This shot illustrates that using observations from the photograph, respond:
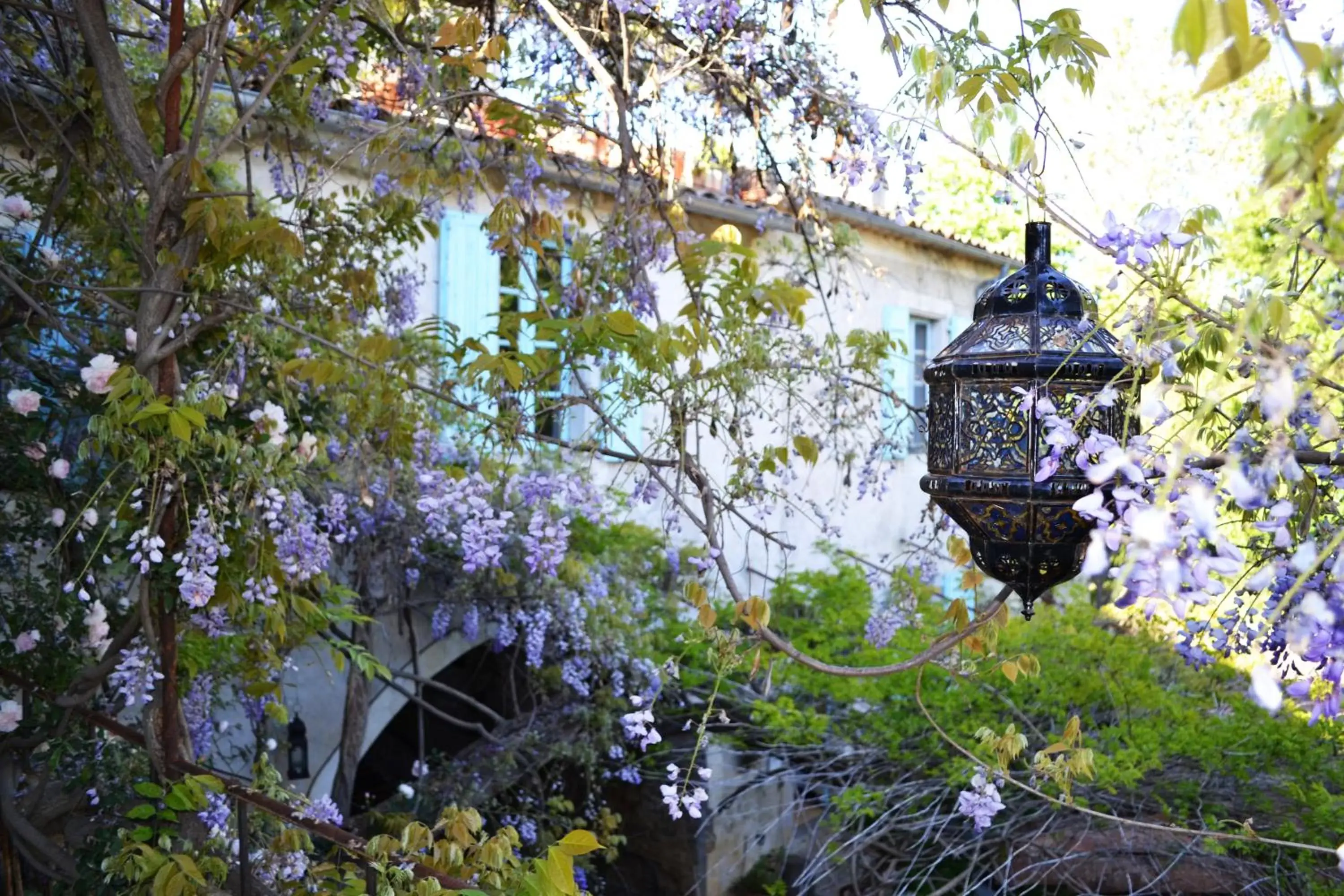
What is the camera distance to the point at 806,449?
2562mm

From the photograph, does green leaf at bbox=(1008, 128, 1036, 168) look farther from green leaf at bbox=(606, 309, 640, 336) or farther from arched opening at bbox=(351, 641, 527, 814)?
arched opening at bbox=(351, 641, 527, 814)

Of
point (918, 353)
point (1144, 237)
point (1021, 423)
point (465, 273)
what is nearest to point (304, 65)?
point (1021, 423)

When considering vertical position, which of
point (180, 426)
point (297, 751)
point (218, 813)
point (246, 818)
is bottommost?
point (297, 751)

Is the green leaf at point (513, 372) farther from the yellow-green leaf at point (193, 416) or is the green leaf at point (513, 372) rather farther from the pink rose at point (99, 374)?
the pink rose at point (99, 374)

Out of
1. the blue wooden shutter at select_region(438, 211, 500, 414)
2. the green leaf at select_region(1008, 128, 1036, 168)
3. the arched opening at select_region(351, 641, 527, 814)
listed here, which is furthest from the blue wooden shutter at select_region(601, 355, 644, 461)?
the arched opening at select_region(351, 641, 527, 814)

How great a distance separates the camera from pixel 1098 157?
11742 millimetres

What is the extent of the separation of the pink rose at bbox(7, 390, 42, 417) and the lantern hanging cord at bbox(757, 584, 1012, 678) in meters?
1.98

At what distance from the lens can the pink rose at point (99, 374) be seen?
2.30m

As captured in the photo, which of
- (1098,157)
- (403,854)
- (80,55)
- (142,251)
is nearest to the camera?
(403,854)

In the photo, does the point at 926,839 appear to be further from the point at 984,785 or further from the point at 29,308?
the point at 29,308

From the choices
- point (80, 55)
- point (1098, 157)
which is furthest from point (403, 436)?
point (1098, 157)

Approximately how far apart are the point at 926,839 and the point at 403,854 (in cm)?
227

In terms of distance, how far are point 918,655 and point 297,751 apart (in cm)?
379

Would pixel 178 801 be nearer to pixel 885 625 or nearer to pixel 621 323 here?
pixel 621 323
